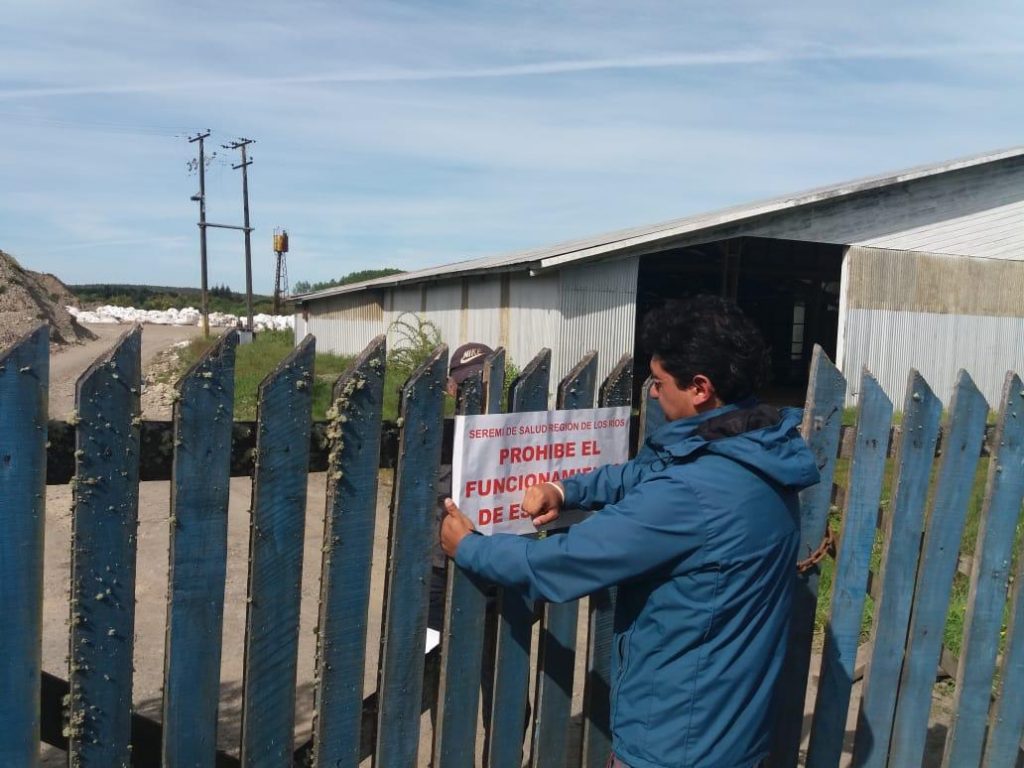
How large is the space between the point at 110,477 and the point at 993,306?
1704cm

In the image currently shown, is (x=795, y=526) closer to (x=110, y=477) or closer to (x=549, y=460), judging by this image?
(x=549, y=460)

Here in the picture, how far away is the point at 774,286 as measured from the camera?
24.2 m

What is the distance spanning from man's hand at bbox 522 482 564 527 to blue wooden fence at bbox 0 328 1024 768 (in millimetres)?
244

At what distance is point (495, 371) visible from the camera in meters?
2.40

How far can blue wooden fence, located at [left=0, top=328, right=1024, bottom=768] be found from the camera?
70.6 inches

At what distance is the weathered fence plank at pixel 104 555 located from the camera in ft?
5.79

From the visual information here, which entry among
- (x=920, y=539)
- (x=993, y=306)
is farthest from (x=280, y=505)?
(x=993, y=306)

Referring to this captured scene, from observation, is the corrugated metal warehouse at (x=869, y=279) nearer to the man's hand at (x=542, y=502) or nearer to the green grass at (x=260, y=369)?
the green grass at (x=260, y=369)

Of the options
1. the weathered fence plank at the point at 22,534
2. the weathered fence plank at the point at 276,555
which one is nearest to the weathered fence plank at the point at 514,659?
the weathered fence plank at the point at 276,555

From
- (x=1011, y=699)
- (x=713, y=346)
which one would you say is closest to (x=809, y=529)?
(x=713, y=346)

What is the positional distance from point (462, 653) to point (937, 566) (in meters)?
1.77

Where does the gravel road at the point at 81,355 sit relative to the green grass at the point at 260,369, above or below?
below

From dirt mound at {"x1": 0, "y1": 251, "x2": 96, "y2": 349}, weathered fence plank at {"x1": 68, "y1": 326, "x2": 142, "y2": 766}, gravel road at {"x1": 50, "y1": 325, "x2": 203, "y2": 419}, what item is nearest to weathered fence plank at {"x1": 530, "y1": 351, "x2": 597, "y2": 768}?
weathered fence plank at {"x1": 68, "y1": 326, "x2": 142, "y2": 766}

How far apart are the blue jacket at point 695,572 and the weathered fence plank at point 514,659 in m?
0.43
